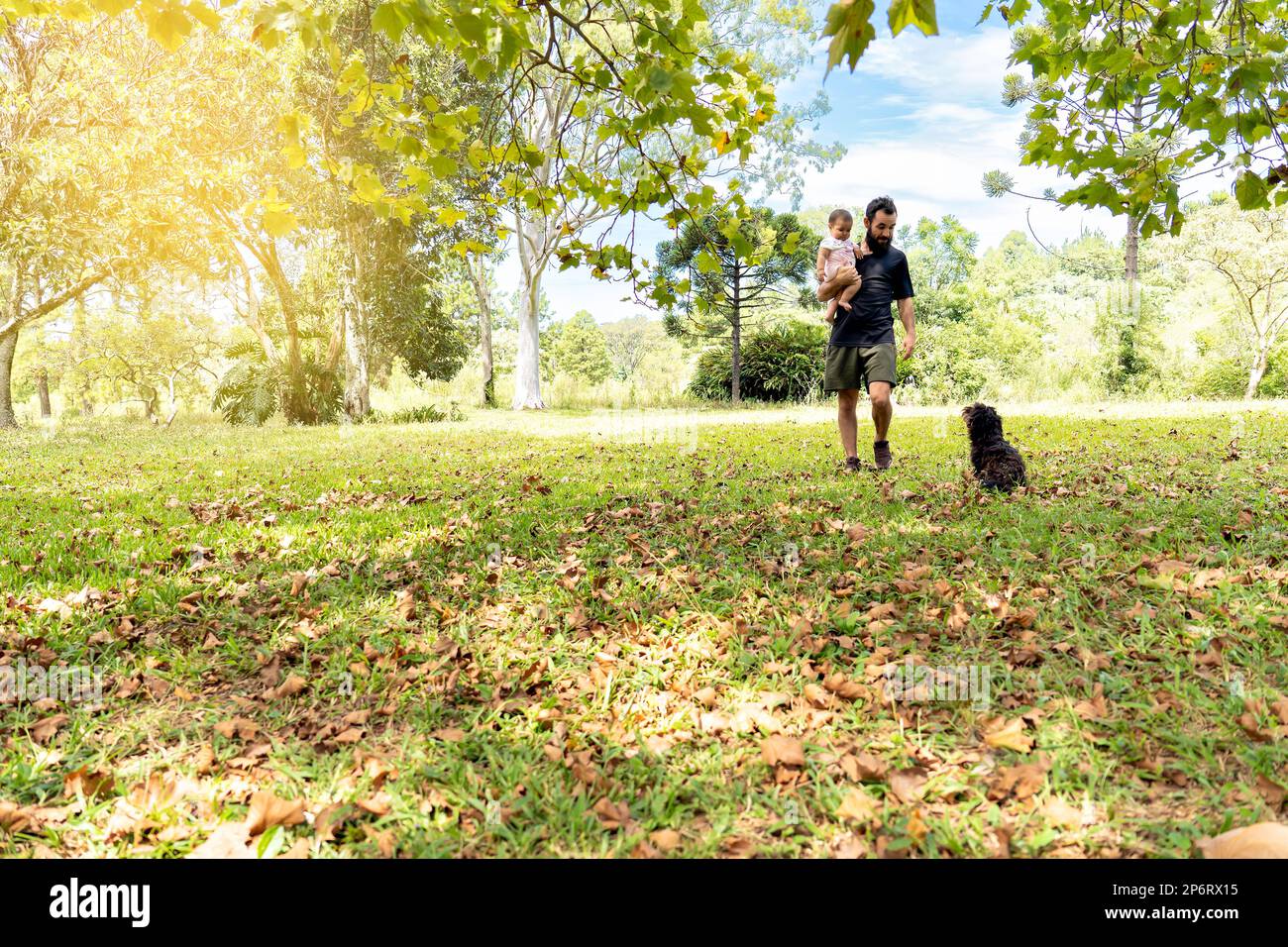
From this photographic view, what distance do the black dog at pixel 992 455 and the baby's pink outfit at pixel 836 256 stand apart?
1.74m

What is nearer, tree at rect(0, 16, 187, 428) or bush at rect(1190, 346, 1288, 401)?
tree at rect(0, 16, 187, 428)

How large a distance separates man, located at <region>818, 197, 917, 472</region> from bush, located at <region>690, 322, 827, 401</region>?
16.5 meters

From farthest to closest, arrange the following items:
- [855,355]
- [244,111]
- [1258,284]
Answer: [1258,284] < [244,111] < [855,355]

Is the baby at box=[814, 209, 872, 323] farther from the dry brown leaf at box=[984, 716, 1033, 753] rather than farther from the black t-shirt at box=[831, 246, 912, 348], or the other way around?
the dry brown leaf at box=[984, 716, 1033, 753]

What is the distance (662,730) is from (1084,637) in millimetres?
1791

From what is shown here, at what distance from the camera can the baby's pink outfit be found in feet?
20.3

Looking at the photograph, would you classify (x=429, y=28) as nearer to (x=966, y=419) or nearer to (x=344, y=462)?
(x=966, y=419)

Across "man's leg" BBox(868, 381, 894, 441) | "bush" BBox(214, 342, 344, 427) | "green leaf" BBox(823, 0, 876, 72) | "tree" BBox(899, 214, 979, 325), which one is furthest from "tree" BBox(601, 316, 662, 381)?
"green leaf" BBox(823, 0, 876, 72)

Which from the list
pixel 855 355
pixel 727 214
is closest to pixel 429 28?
pixel 727 214

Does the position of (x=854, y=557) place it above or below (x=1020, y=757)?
above

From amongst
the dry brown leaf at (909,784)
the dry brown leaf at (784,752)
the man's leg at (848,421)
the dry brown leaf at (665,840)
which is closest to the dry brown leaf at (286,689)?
the dry brown leaf at (665,840)

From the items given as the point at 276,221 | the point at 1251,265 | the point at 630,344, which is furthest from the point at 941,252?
the point at 630,344

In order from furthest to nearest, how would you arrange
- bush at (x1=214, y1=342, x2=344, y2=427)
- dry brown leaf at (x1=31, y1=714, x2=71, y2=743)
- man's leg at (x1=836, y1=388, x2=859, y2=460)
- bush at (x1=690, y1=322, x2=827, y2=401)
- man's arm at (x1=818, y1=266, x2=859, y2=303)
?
bush at (x1=690, y1=322, x2=827, y2=401), bush at (x1=214, y1=342, x2=344, y2=427), man's leg at (x1=836, y1=388, x2=859, y2=460), man's arm at (x1=818, y1=266, x2=859, y2=303), dry brown leaf at (x1=31, y1=714, x2=71, y2=743)

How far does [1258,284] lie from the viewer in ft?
73.8
